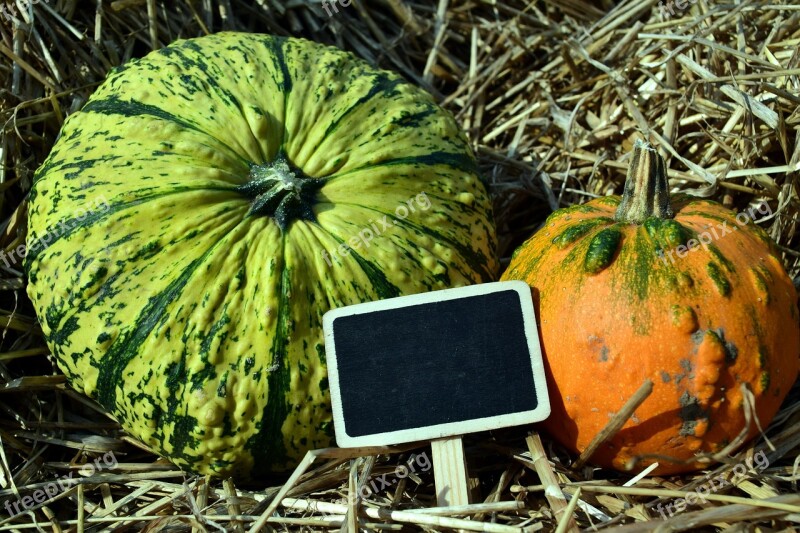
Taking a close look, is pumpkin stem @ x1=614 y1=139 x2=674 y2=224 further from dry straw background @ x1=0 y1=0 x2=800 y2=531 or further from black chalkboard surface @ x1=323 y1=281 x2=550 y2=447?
dry straw background @ x1=0 y1=0 x2=800 y2=531

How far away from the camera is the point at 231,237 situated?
2.37 metres

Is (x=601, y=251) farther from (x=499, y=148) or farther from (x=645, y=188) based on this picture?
(x=499, y=148)

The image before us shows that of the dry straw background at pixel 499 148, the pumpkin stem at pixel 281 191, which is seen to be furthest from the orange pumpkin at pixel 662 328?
the pumpkin stem at pixel 281 191

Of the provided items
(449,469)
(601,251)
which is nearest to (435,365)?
(449,469)

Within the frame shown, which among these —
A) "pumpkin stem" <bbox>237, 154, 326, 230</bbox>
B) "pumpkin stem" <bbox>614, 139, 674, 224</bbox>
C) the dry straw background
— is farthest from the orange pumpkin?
"pumpkin stem" <bbox>237, 154, 326, 230</bbox>

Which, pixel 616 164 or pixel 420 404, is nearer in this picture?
pixel 420 404

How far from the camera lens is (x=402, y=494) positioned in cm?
245

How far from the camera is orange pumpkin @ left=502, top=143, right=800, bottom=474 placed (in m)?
2.18

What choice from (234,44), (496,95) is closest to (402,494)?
(234,44)

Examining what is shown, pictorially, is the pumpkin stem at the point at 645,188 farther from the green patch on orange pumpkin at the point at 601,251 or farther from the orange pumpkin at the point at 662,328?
the green patch on orange pumpkin at the point at 601,251

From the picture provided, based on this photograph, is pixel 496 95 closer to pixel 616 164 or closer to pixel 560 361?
pixel 616 164

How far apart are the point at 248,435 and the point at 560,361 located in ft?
3.17

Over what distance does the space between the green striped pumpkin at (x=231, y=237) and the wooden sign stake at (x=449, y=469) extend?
249mm

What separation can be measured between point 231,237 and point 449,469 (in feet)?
3.15
